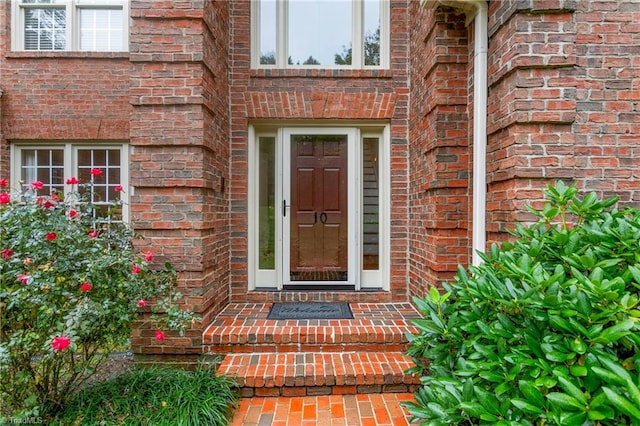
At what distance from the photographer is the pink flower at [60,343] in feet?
6.38

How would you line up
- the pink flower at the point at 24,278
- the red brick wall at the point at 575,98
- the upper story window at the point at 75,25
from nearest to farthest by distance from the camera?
the pink flower at the point at 24,278, the red brick wall at the point at 575,98, the upper story window at the point at 75,25

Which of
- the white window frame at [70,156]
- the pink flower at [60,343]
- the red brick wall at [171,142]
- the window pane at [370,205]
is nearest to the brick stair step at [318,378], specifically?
the red brick wall at [171,142]

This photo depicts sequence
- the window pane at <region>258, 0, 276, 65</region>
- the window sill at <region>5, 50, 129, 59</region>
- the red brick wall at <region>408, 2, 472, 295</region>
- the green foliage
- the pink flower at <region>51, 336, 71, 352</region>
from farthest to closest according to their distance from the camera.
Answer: the window sill at <region>5, 50, 129, 59</region> < the window pane at <region>258, 0, 276, 65</region> < the red brick wall at <region>408, 2, 472, 295</region> < the pink flower at <region>51, 336, 71, 352</region> < the green foliage

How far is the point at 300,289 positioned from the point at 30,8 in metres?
5.09

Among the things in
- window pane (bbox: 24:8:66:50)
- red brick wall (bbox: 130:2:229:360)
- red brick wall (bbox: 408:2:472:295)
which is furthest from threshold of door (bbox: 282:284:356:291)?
window pane (bbox: 24:8:66:50)

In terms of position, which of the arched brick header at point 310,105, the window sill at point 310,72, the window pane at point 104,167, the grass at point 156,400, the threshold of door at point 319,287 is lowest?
the grass at point 156,400

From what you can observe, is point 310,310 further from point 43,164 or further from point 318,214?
point 43,164

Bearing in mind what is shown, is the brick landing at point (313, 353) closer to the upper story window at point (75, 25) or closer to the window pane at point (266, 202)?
the window pane at point (266, 202)

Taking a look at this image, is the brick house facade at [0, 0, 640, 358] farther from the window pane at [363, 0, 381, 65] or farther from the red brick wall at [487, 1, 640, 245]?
the window pane at [363, 0, 381, 65]

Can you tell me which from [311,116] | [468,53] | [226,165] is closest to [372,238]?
[311,116]

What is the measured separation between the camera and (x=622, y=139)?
2264 mm

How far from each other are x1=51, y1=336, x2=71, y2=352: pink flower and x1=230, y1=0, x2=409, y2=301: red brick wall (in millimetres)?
1884

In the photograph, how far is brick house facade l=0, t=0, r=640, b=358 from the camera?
89.0 inches

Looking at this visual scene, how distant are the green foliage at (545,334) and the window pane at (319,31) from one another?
2963 mm
